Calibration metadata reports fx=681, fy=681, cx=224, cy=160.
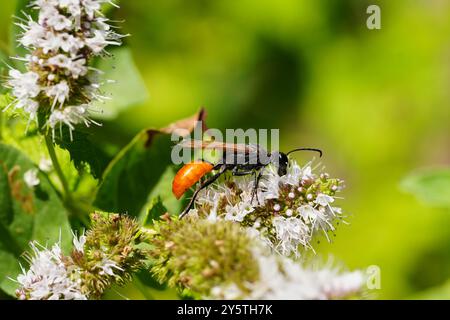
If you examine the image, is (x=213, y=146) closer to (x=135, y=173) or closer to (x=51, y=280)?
(x=135, y=173)

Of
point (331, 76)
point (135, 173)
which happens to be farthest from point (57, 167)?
point (331, 76)

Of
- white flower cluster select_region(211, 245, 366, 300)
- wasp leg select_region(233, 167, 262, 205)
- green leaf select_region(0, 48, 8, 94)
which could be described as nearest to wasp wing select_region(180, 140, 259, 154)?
wasp leg select_region(233, 167, 262, 205)

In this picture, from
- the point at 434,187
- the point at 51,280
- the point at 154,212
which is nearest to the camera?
the point at 51,280

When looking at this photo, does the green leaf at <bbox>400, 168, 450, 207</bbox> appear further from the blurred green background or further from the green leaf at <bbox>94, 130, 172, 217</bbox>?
the blurred green background

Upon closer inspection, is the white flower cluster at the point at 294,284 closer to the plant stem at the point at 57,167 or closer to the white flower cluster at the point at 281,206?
the white flower cluster at the point at 281,206

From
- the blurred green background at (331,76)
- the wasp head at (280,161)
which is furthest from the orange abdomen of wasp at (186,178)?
the blurred green background at (331,76)

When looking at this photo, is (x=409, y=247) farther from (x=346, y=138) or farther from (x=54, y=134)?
(x=54, y=134)
